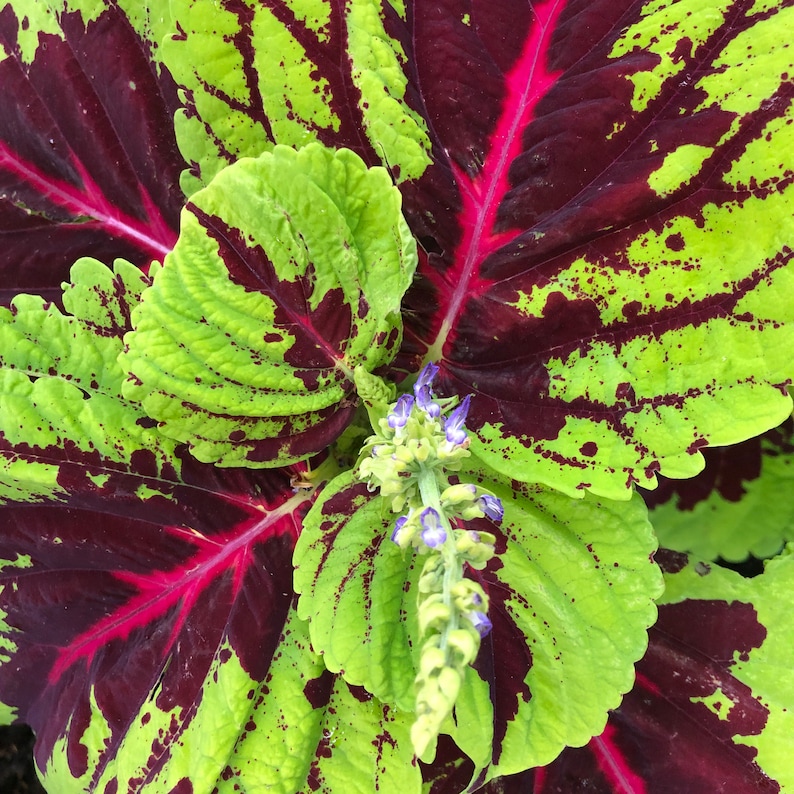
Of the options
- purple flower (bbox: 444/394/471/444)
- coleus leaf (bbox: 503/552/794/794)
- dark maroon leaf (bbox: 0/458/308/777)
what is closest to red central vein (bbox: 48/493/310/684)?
dark maroon leaf (bbox: 0/458/308/777)

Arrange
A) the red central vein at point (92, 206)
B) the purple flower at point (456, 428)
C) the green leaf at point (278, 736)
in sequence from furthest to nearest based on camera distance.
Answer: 1. the red central vein at point (92, 206)
2. the green leaf at point (278, 736)
3. the purple flower at point (456, 428)

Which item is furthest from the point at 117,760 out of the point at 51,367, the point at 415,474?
the point at 415,474

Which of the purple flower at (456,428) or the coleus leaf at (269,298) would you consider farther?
the coleus leaf at (269,298)

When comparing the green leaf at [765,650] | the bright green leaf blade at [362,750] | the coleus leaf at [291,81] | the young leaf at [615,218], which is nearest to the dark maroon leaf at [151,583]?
the bright green leaf blade at [362,750]

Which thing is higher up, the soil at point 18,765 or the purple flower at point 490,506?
the purple flower at point 490,506

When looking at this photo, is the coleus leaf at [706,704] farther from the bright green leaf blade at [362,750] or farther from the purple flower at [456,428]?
the purple flower at [456,428]

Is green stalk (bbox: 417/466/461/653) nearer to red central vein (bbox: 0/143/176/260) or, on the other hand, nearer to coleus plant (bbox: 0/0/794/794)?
coleus plant (bbox: 0/0/794/794)

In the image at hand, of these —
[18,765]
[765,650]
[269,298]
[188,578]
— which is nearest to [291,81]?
[269,298]
